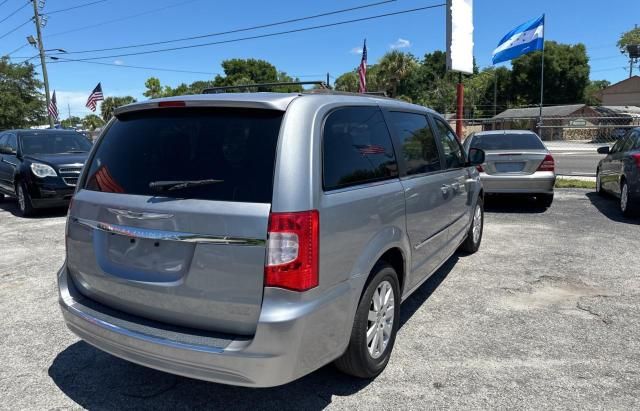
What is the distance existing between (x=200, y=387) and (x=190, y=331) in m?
0.80

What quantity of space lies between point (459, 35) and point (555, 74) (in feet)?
200

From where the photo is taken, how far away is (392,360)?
3.46 meters

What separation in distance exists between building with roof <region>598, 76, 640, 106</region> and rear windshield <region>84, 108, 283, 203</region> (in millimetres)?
82026

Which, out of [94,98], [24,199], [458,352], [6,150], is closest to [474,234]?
[458,352]

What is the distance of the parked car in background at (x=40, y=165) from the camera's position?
898 cm

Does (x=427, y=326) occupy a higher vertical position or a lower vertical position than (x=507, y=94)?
lower

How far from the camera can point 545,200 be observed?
30.8 ft

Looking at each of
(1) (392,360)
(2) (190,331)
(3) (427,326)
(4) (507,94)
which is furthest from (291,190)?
(4) (507,94)

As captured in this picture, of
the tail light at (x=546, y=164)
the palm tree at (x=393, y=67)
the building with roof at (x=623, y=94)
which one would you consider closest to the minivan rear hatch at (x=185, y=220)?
the tail light at (x=546, y=164)

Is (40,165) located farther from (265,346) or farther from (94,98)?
(94,98)

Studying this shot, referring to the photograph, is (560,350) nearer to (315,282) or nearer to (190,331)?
(315,282)

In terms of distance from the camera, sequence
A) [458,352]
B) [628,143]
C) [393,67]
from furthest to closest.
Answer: [393,67], [628,143], [458,352]

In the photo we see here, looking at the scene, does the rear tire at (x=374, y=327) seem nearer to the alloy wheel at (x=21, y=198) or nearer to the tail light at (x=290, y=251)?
the tail light at (x=290, y=251)

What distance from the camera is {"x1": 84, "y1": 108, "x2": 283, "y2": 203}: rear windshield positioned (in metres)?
2.47
